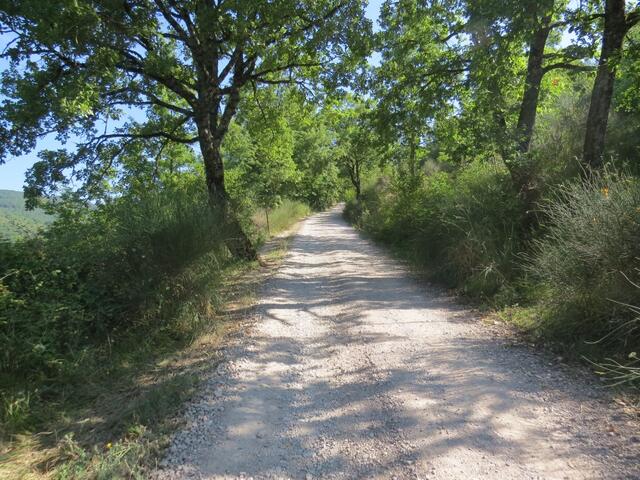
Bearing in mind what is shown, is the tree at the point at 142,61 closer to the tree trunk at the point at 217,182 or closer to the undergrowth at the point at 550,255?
the tree trunk at the point at 217,182

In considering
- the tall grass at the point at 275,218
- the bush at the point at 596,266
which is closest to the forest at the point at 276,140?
the bush at the point at 596,266

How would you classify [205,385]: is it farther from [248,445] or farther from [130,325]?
[130,325]

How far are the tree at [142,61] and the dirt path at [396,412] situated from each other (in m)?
4.81

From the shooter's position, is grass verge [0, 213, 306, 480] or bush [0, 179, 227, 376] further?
bush [0, 179, 227, 376]

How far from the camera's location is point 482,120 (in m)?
8.34

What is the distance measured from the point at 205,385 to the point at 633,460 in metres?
3.63

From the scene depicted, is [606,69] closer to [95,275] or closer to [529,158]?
[529,158]

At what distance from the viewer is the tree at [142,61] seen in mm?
6562

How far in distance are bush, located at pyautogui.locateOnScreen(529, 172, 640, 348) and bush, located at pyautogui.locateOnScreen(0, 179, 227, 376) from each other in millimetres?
5236

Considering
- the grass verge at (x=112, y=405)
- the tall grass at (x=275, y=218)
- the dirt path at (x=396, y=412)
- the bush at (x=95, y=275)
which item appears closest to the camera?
the dirt path at (x=396, y=412)

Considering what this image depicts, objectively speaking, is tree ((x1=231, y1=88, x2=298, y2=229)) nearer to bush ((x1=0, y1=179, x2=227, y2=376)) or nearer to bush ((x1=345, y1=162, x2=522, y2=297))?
bush ((x1=345, y1=162, x2=522, y2=297))

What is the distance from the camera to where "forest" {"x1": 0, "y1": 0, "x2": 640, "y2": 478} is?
396 cm

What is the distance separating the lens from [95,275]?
507cm

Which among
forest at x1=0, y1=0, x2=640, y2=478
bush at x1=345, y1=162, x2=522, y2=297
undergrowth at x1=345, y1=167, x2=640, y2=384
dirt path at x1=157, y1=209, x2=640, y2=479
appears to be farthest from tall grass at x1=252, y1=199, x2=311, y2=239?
dirt path at x1=157, y1=209, x2=640, y2=479
